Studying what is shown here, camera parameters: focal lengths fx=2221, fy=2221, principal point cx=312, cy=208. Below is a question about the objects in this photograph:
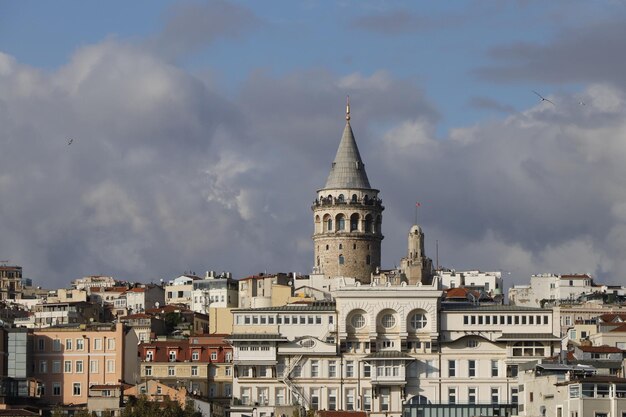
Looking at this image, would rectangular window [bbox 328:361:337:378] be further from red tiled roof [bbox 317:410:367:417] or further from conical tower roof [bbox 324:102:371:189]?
conical tower roof [bbox 324:102:371:189]

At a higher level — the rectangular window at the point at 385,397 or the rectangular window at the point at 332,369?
the rectangular window at the point at 332,369

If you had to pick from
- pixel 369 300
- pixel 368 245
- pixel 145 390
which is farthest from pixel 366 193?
pixel 145 390

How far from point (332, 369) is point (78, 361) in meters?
14.8

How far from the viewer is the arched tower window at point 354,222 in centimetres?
17638

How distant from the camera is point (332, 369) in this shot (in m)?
128

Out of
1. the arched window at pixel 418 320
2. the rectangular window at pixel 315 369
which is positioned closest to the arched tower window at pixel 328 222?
the arched window at pixel 418 320

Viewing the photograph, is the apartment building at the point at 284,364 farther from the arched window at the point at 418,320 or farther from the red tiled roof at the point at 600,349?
the red tiled roof at the point at 600,349

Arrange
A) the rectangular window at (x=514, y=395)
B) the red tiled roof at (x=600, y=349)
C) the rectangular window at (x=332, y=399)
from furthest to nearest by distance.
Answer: the rectangular window at (x=332, y=399) → the red tiled roof at (x=600, y=349) → the rectangular window at (x=514, y=395)

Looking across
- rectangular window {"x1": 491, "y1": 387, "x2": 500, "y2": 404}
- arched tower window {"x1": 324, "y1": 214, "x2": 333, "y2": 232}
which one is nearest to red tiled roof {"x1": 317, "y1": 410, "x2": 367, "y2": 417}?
rectangular window {"x1": 491, "y1": 387, "x2": 500, "y2": 404}

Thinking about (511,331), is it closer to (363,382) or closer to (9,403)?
(363,382)

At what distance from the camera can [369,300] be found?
130875mm

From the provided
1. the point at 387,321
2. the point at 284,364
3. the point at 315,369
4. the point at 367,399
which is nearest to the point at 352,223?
the point at 387,321

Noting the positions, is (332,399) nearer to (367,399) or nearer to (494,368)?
(367,399)

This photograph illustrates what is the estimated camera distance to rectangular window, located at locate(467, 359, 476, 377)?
5027 inches
